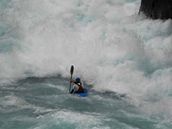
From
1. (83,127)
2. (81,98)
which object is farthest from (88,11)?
(83,127)

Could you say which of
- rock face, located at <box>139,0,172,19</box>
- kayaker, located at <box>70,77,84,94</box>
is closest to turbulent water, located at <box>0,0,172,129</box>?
kayaker, located at <box>70,77,84,94</box>

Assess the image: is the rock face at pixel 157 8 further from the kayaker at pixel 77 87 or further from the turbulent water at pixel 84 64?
the kayaker at pixel 77 87

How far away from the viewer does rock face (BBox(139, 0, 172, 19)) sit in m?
19.4

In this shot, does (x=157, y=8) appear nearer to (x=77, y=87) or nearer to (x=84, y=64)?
(x=84, y=64)

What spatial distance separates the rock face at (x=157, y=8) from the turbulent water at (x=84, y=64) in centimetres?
40

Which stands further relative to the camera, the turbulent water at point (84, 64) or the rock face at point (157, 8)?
the rock face at point (157, 8)

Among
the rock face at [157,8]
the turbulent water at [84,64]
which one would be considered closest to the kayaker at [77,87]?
the turbulent water at [84,64]

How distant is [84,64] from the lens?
1769cm

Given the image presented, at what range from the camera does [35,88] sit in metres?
15.4

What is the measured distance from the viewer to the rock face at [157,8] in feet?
63.7

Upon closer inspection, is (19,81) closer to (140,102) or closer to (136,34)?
(140,102)

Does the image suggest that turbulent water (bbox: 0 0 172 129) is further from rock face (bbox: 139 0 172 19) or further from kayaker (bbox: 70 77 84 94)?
rock face (bbox: 139 0 172 19)

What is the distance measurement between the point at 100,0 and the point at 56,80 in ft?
28.6

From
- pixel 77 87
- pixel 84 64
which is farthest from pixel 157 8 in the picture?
pixel 77 87
